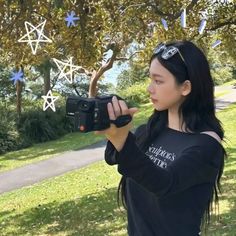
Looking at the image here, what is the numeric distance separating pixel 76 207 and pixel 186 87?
5385mm

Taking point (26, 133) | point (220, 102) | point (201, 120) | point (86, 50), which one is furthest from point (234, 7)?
point (220, 102)

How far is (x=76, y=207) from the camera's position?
6656 mm

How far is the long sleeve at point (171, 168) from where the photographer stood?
4.04 ft

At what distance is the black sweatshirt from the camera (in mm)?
1372

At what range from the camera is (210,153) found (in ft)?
4.86

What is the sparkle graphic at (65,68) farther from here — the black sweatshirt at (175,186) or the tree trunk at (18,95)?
the tree trunk at (18,95)

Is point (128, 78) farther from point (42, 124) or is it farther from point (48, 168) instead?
point (48, 168)

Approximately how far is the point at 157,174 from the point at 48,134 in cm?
1476

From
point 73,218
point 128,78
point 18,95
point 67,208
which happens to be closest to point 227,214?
point 73,218

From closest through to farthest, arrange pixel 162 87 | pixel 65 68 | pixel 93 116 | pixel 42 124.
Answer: pixel 93 116
pixel 162 87
pixel 65 68
pixel 42 124

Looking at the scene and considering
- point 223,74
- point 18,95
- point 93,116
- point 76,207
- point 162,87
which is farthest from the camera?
point 223,74

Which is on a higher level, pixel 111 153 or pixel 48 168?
pixel 111 153

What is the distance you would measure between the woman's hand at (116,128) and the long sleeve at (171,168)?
19 mm

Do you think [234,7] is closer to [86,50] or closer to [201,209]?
[86,50]
